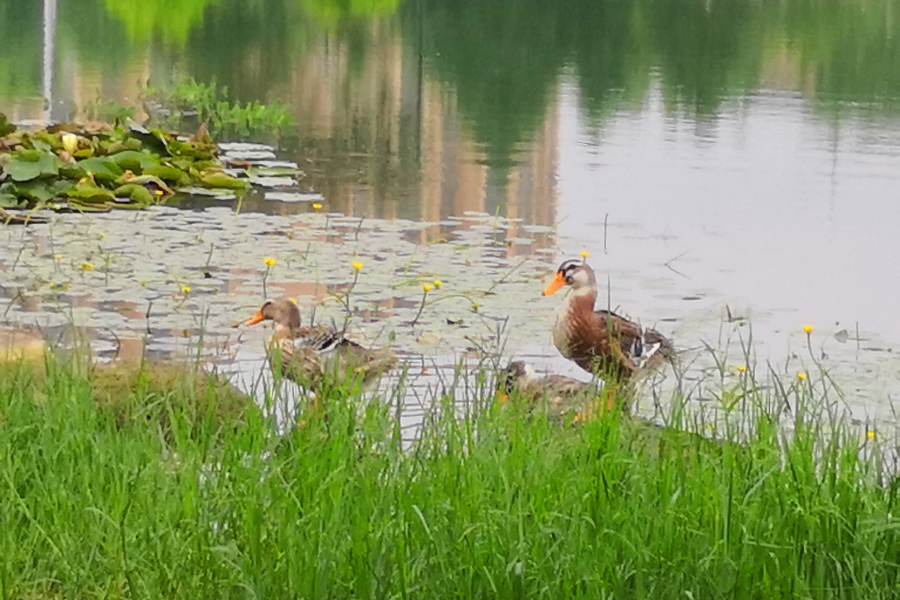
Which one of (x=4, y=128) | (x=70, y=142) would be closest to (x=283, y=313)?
(x=70, y=142)

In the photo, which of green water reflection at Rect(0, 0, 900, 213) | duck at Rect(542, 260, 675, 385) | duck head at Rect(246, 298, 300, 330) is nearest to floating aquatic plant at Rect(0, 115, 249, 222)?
green water reflection at Rect(0, 0, 900, 213)

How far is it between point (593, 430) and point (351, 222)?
211 inches

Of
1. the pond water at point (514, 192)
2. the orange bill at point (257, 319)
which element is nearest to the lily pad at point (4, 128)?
the pond water at point (514, 192)

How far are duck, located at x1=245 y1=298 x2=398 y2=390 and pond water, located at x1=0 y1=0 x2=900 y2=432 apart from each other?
22 cm

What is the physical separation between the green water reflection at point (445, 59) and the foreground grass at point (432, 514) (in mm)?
7362

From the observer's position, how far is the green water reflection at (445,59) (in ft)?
51.9

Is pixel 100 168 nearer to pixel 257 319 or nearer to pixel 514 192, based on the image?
pixel 514 192

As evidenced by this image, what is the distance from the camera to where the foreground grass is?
3.57 meters

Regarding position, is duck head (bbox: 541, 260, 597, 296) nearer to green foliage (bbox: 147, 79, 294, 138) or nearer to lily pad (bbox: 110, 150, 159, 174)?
lily pad (bbox: 110, 150, 159, 174)

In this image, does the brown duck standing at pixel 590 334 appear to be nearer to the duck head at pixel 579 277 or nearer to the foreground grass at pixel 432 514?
the duck head at pixel 579 277

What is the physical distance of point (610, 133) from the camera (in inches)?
610

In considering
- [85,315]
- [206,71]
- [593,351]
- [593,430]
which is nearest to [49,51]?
[206,71]

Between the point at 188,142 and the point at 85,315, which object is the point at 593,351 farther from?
the point at 188,142

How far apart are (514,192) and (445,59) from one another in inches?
481
